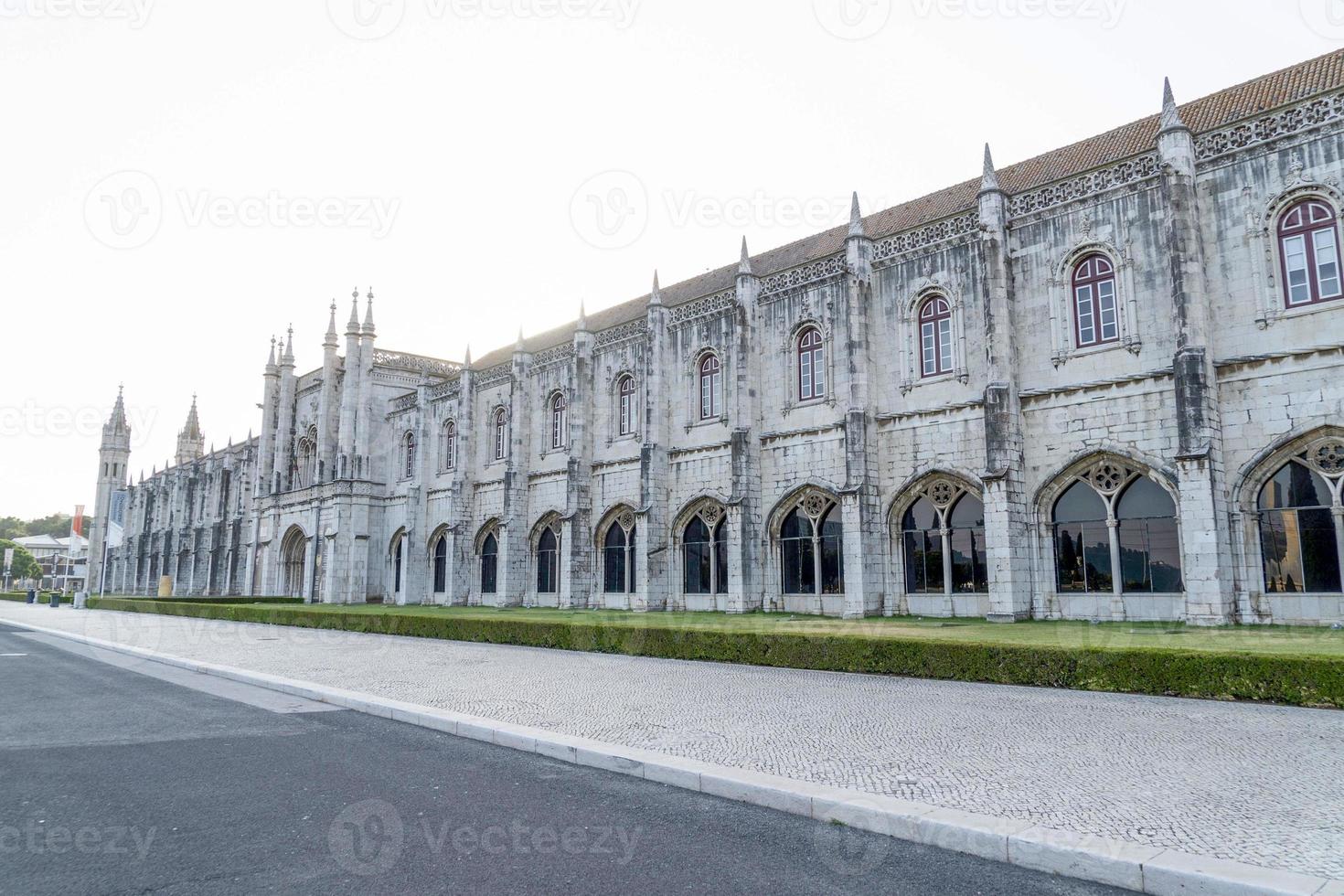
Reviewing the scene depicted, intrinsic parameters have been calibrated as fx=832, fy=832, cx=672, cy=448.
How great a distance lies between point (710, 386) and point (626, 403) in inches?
178

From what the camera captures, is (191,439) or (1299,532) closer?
(1299,532)

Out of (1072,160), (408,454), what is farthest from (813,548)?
(408,454)

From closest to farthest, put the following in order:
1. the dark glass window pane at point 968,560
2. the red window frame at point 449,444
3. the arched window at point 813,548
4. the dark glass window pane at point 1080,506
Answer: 1. the dark glass window pane at point 1080,506
2. the dark glass window pane at point 968,560
3. the arched window at point 813,548
4. the red window frame at point 449,444

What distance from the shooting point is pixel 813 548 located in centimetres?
2525

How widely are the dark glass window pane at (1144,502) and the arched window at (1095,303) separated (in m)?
3.51

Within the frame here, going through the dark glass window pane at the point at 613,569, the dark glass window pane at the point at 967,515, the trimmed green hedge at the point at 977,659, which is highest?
the dark glass window pane at the point at 967,515

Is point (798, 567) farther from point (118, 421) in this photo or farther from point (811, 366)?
point (118, 421)

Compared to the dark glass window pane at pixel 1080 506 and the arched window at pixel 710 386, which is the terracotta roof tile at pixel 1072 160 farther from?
the dark glass window pane at pixel 1080 506

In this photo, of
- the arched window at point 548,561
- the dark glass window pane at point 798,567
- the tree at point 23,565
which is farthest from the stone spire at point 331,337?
the tree at point 23,565

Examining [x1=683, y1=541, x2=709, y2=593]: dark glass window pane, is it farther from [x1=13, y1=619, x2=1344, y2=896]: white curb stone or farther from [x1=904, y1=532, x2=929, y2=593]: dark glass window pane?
[x1=13, y1=619, x2=1344, y2=896]: white curb stone

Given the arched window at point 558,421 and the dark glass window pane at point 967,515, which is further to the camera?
the arched window at point 558,421

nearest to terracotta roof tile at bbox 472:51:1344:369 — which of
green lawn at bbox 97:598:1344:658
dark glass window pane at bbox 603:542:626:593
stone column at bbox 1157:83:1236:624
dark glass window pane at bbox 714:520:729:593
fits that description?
stone column at bbox 1157:83:1236:624

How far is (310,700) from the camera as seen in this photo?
40.0 feet

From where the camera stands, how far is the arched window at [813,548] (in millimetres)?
24688
